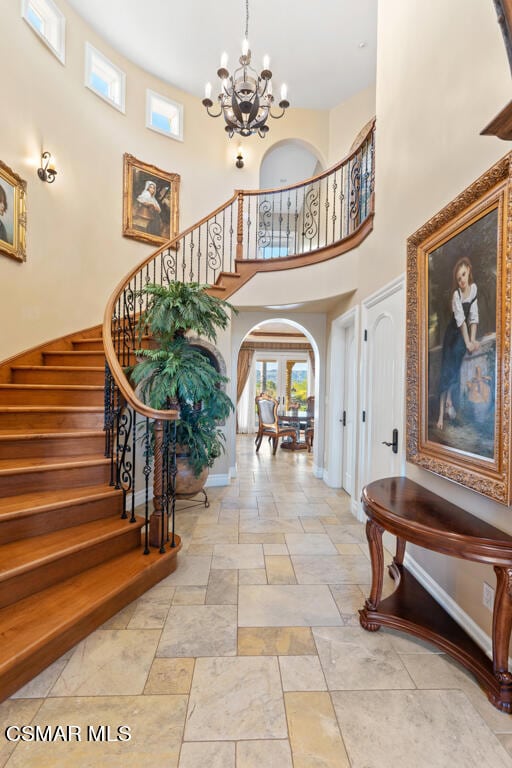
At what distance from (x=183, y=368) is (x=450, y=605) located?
8.77 ft

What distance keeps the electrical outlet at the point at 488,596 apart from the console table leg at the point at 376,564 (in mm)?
495

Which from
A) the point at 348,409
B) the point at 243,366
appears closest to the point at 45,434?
the point at 348,409

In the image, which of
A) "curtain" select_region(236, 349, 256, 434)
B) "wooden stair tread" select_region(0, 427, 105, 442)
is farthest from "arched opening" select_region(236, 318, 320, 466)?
"wooden stair tread" select_region(0, 427, 105, 442)

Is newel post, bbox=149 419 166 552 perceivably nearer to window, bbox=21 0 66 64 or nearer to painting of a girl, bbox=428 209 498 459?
painting of a girl, bbox=428 209 498 459

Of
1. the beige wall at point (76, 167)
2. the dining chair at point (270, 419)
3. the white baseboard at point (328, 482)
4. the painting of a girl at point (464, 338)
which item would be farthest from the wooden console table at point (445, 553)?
the dining chair at point (270, 419)

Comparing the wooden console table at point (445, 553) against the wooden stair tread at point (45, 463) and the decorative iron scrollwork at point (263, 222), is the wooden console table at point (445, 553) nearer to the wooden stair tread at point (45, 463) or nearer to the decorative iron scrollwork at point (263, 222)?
the wooden stair tread at point (45, 463)

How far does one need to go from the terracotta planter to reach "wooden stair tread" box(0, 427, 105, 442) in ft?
4.11

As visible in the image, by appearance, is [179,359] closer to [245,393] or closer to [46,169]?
[46,169]

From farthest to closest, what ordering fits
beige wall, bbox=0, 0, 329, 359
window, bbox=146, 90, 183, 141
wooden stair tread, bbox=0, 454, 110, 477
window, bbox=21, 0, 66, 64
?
window, bbox=146, 90, 183, 141, window, bbox=21, 0, 66, 64, beige wall, bbox=0, 0, 329, 359, wooden stair tread, bbox=0, 454, 110, 477

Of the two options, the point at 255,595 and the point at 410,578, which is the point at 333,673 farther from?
the point at 410,578

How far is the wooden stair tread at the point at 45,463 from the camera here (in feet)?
7.49

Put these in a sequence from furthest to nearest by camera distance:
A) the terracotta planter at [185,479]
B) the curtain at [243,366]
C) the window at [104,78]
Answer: the curtain at [243,366] < the window at [104,78] < the terracotta planter at [185,479]

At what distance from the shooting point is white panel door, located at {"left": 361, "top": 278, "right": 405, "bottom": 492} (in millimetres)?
2779

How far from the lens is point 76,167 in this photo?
434 cm
